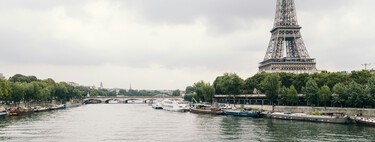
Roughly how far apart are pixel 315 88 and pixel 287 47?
178 feet

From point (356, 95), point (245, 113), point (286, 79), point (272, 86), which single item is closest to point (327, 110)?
point (356, 95)

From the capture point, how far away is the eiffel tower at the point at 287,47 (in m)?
130

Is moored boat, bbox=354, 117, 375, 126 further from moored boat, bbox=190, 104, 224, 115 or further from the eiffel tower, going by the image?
the eiffel tower

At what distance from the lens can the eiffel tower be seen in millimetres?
129875

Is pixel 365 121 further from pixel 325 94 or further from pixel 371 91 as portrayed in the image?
pixel 325 94

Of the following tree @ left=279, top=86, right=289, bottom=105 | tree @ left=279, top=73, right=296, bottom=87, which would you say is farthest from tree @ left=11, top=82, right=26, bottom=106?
tree @ left=279, top=73, right=296, bottom=87

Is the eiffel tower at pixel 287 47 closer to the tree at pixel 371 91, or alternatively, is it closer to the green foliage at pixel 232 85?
the green foliage at pixel 232 85

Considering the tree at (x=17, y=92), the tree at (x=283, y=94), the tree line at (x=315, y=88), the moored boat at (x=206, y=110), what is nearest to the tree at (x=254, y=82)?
the tree line at (x=315, y=88)

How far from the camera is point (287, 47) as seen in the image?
13812 cm

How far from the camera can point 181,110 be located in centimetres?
12100

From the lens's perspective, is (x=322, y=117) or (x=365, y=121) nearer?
(x=365, y=121)

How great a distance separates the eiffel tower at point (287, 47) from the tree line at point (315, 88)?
12.5m

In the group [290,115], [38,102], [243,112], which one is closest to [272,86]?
[243,112]

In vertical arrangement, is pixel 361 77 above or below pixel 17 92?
above
